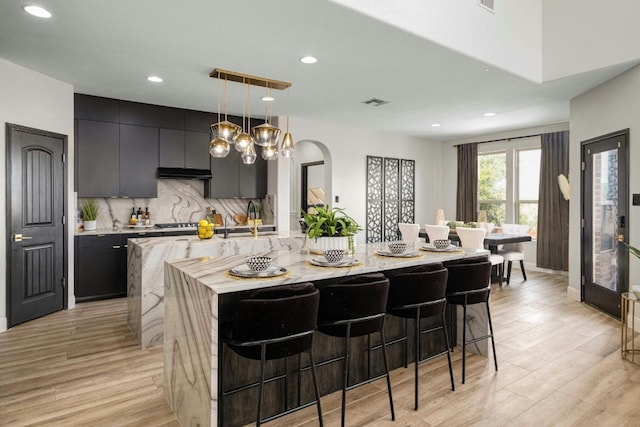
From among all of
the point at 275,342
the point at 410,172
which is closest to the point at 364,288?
the point at 275,342

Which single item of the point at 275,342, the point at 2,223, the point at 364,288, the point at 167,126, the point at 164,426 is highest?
the point at 167,126

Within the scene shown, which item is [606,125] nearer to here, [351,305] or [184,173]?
[351,305]

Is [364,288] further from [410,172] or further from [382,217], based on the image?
[410,172]

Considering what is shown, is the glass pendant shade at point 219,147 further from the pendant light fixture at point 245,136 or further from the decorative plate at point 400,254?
the decorative plate at point 400,254

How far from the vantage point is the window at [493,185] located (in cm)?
813

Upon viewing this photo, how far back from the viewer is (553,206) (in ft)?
23.6

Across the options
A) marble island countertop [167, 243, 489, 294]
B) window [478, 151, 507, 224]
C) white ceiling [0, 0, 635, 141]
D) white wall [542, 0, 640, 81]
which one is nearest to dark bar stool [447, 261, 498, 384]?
marble island countertop [167, 243, 489, 294]

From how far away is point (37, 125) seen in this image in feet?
14.7

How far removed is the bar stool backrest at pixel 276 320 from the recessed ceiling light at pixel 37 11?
274cm

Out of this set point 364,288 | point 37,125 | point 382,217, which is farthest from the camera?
point 382,217

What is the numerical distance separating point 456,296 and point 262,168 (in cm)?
459

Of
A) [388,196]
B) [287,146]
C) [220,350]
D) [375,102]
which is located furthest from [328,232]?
[388,196]

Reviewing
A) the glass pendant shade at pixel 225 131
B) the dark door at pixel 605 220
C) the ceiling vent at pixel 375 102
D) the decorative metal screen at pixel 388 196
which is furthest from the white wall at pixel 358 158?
the dark door at pixel 605 220

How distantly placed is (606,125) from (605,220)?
1.13m
